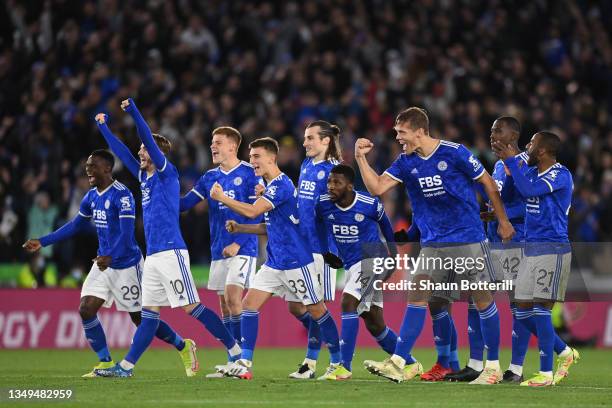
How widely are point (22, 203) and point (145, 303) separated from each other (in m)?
8.15

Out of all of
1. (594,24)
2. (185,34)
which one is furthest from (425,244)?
(594,24)

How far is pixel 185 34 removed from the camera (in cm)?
2391

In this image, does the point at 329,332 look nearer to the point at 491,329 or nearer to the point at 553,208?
the point at 491,329

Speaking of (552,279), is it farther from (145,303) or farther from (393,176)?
(145,303)

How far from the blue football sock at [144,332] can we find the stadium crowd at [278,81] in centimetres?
745

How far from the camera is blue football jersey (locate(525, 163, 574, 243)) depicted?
460 inches

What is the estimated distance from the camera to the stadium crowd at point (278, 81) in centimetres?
2088

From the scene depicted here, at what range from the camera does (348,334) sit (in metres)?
12.5

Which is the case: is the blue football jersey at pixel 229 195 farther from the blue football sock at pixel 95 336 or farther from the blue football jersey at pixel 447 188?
the blue football jersey at pixel 447 188

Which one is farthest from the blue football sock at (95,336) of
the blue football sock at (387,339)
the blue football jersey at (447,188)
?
the blue football jersey at (447,188)

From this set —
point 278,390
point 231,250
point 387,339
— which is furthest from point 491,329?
point 231,250

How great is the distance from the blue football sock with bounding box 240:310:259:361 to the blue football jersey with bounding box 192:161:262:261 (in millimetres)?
1237

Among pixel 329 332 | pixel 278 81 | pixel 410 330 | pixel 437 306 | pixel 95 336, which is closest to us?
pixel 410 330

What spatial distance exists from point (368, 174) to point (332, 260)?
1650 millimetres
